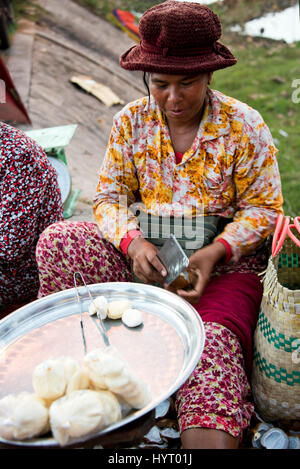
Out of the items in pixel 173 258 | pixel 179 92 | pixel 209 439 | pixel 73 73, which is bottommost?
Result: pixel 73 73

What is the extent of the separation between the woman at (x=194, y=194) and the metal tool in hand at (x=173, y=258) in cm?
7

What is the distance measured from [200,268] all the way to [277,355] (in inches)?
15.5

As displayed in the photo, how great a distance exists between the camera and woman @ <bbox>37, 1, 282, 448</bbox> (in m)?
1.63

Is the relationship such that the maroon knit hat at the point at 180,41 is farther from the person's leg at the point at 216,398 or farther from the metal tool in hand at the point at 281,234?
the person's leg at the point at 216,398

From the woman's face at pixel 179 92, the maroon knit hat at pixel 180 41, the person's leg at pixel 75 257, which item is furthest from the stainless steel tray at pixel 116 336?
the maroon knit hat at pixel 180 41

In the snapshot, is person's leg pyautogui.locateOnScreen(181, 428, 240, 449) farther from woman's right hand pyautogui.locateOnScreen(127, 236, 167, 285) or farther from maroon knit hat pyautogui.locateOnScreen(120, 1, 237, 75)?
maroon knit hat pyautogui.locateOnScreen(120, 1, 237, 75)

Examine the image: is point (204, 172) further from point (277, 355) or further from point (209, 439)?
point (209, 439)

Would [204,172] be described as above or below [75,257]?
above

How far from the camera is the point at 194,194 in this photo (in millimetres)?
1954

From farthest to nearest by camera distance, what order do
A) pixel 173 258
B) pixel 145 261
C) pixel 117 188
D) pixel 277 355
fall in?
pixel 117 188 < pixel 145 261 < pixel 277 355 < pixel 173 258

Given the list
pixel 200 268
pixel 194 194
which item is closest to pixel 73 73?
pixel 194 194

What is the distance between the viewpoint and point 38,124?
455 cm

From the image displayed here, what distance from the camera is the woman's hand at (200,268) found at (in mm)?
1638
